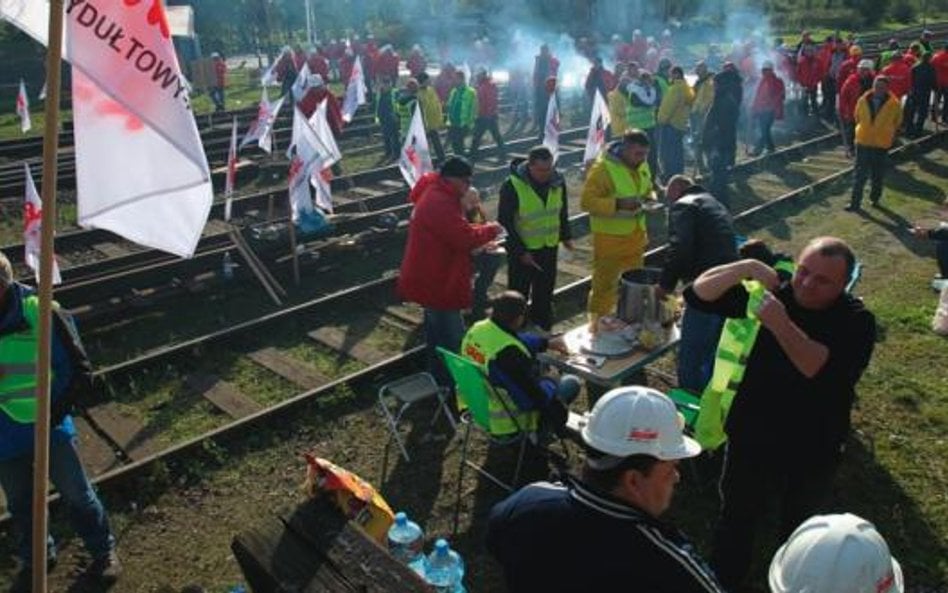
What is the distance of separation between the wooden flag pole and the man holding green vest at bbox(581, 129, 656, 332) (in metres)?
5.24

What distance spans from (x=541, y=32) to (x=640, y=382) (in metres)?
41.1

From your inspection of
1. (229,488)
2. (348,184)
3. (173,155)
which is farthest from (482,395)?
(348,184)

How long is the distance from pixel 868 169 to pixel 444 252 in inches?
362

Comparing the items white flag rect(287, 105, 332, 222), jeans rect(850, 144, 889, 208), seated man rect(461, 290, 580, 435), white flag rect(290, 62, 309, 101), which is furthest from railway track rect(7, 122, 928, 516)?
white flag rect(290, 62, 309, 101)

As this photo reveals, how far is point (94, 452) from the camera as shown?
6.59 metres

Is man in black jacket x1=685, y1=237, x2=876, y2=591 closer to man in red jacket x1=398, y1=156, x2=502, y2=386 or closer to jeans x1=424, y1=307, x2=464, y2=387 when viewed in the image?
man in red jacket x1=398, y1=156, x2=502, y2=386

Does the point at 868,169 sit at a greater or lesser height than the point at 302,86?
lesser

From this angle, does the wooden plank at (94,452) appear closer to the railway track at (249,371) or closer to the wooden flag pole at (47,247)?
the railway track at (249,371)

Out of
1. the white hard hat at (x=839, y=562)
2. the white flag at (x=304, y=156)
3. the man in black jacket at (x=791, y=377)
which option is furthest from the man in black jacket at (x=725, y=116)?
the white hard hat at (x=839, y=562)

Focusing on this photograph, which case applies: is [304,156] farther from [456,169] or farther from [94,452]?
[94,452]

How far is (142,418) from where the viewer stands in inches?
280

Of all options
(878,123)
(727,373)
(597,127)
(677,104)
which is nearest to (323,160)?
(597,127)

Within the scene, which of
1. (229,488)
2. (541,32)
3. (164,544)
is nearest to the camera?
(164,544)

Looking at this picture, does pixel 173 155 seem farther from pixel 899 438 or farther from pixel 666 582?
pixel 899 438
